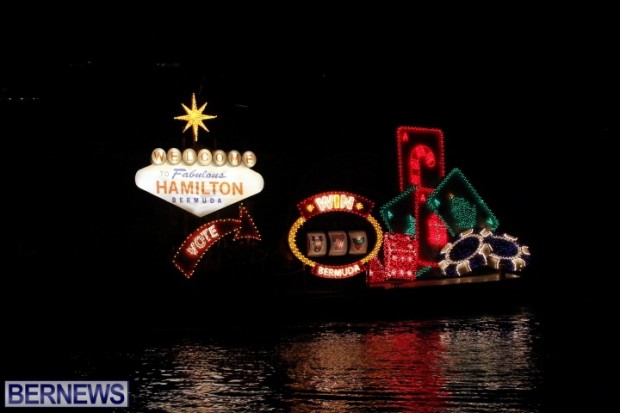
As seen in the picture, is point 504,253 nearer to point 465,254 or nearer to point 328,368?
point 465,254

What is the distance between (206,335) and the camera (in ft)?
53.9

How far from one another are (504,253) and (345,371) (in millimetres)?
14185

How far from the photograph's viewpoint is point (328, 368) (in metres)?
11.4

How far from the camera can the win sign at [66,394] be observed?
8305 millimetres

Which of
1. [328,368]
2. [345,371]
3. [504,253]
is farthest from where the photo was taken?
[504,253]

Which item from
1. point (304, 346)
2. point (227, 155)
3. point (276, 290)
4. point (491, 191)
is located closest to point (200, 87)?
point (227, 155)

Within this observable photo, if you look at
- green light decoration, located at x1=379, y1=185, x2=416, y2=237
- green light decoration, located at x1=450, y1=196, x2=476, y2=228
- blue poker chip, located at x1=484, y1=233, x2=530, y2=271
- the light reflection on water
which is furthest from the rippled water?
green light decoration, located at x1=450, y1=196, x2=476, y2=228

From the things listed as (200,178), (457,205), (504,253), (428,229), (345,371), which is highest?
(200,178)

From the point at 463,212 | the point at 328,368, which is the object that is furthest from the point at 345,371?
the point at 463,212

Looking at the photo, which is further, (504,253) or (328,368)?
(504,253)

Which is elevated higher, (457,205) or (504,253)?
(457,205)

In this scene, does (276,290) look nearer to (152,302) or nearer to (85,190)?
(152,302)

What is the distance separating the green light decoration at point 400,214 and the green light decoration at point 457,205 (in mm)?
622

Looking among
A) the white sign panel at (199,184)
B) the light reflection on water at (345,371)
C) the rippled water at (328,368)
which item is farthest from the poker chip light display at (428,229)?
the light reflection on water at (345,371)
